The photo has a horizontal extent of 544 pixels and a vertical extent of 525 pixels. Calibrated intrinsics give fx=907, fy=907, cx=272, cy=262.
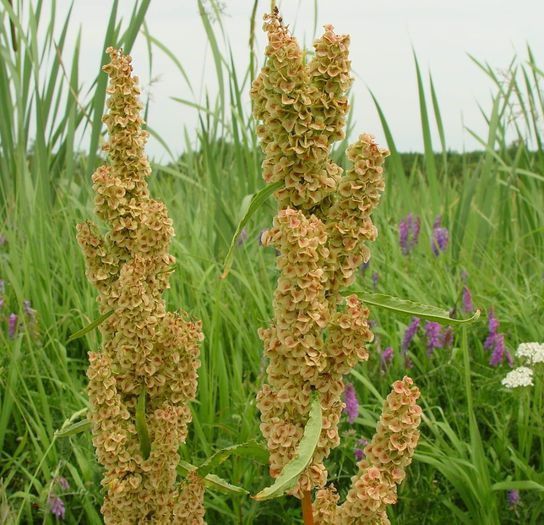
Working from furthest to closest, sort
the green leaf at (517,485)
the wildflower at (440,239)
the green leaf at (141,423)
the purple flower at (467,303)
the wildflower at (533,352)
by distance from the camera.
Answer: the wildflower at (440,239) → the purple flower at (467,303) → the wildflower at (533,352) → the green leaf at (517,485) → the green leaf at (141,423)

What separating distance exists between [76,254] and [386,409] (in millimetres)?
2943

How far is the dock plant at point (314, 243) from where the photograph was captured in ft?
6.25

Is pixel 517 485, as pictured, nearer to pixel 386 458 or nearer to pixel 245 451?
pixel 386 458

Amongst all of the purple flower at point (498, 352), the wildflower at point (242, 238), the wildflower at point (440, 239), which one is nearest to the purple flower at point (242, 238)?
the wildflower at point (242, 238)

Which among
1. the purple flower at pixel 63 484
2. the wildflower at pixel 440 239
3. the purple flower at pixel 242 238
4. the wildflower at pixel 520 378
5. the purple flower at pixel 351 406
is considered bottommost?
the purple flower at pixel 63 484

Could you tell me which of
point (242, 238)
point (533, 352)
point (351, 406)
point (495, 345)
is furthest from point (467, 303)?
point (242, 238)

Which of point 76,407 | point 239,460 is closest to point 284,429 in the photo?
point 239,460

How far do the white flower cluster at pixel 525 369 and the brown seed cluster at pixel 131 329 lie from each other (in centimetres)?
122

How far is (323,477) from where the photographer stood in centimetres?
204

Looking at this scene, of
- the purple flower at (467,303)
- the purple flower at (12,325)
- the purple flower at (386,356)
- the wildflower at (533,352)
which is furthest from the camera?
the purple flower at (12,325)

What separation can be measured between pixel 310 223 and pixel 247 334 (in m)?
1.89

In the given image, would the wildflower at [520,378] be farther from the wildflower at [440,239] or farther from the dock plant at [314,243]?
the wildflower at [440,239]

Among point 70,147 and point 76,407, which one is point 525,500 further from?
point 70,147

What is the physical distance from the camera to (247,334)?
147 inches
